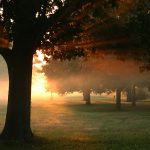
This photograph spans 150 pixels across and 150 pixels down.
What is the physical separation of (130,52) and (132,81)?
3359 centimetres

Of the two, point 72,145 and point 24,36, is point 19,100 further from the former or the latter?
point 72,145

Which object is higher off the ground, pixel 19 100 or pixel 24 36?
pixel 24 36

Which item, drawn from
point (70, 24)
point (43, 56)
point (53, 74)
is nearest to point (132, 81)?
point (53, 74)

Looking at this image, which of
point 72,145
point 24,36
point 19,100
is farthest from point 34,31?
point 72,145

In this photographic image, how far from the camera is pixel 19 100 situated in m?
18.4

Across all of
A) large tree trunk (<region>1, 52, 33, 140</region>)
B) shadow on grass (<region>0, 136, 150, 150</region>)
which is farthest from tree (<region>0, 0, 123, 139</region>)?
shadow on grass (<region>0, 136, 150, 150</region>)

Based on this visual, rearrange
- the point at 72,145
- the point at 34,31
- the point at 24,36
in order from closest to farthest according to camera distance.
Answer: the point at 72,145 → the point at 34,31 → the point at 24,36

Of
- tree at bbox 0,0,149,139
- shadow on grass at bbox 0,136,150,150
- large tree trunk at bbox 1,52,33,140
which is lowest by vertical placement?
shadow on grass at bbox 0,136,150,150

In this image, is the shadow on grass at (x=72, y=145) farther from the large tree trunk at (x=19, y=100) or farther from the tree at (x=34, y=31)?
the tree at (x=34, y=31)

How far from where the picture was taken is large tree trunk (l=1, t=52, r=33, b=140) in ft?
60.1

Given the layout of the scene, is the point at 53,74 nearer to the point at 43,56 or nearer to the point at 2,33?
the point at 43,56

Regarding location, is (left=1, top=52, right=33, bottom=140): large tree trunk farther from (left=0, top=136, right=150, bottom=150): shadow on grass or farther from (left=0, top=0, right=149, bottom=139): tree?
(left=0, top=136, right=150, bottom=150): shadow on grass

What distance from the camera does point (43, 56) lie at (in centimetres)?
2373

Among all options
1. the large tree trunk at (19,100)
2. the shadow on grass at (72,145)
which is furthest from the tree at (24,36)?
the shadow on grass at (72,145)
